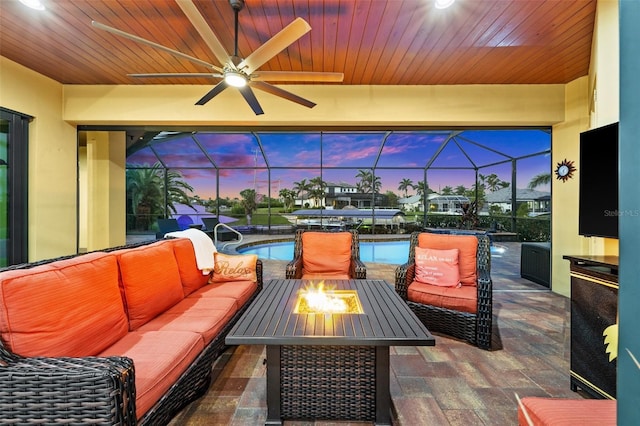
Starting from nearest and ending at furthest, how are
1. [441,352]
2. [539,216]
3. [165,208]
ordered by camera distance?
[441,352], [539,216], [165,208]

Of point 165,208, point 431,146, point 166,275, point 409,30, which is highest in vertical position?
point 431,146

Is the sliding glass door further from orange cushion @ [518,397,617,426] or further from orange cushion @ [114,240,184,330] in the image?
orange cushion @ [518,397,617,426]

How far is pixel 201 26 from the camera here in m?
2.02

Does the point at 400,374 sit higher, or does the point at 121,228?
the point at 121,228

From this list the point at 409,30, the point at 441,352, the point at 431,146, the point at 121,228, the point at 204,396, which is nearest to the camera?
the point at 204,396

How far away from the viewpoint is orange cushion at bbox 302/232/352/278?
134 inches

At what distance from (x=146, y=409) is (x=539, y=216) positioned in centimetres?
836

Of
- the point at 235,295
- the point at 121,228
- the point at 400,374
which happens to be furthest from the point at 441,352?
the point at 121,228

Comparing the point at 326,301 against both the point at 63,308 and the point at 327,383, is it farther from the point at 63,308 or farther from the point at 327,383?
the point at 63,308

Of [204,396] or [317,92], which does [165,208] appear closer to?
[317,92]

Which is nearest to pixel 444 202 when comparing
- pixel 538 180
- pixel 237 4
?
pixel 538 180

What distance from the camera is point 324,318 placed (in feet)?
5.58

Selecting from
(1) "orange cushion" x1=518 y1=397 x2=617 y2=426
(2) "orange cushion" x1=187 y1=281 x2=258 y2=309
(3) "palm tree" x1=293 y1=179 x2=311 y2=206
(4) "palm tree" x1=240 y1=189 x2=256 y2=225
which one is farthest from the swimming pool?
(1) "orange cushion" x1=518 y1=397 x2=617 y2=426

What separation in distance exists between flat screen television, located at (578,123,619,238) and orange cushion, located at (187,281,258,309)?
9.20 feet
